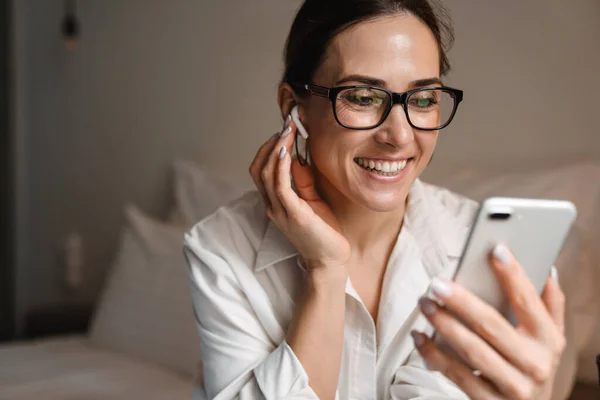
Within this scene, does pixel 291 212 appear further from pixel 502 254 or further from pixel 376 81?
pixel 502 254

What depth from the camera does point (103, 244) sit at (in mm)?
1897

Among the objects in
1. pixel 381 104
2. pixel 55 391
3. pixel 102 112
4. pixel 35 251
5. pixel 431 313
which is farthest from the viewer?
pixel 35 251

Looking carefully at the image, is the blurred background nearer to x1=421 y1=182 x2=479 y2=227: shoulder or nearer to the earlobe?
x1=421 y1=182 x2=479 y2=227: shoulder

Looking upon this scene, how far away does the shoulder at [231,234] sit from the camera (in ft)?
2.69

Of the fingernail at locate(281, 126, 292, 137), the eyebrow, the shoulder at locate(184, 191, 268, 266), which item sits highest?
the eyebrow

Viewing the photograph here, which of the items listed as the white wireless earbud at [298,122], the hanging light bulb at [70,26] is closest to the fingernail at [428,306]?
the white wireless earbud at [298,122]

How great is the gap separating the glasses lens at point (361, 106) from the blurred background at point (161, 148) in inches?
6.6

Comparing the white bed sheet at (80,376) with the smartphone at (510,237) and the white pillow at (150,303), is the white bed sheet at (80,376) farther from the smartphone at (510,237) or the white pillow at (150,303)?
the smartphone at (510,237)

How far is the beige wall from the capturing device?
2.90 ft

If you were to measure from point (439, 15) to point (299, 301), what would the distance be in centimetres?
38

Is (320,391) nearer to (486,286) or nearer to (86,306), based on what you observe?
(486,286)

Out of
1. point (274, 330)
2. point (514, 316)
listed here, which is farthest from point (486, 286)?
point (274, 330)

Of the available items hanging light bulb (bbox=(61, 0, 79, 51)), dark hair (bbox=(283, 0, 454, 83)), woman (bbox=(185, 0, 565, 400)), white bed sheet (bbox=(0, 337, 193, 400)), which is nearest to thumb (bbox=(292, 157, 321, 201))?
woman (bbox=(185, 0, 565, 400))

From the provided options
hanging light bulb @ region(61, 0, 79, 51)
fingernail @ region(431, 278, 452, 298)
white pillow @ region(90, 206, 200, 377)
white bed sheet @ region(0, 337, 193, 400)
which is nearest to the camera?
fingernail @ region(431, 278, 452, 298)
